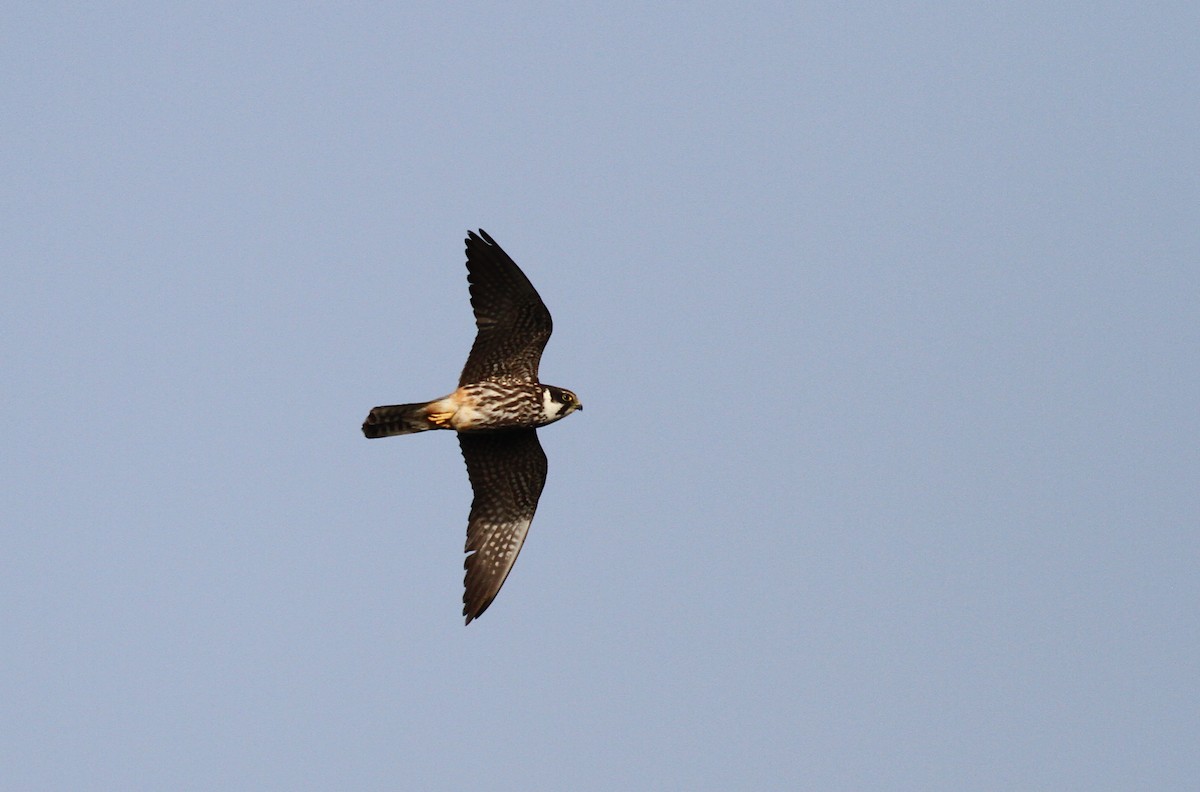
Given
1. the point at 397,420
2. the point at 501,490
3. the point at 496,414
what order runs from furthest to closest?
the point at 501,490
the point at 496,414
the point at 397,420

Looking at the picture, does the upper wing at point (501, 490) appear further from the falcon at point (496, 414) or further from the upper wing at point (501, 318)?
the upper wing at point (501, 318)

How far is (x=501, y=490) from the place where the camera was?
704 inches

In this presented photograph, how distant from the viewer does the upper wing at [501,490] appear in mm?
17578

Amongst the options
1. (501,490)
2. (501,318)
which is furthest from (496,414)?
(501,490)

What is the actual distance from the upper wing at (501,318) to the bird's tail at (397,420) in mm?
733

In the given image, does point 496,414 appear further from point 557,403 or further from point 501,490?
point 501,490

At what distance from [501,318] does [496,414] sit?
117cm

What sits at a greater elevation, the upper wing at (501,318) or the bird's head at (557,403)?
the upper wing at (501,318)

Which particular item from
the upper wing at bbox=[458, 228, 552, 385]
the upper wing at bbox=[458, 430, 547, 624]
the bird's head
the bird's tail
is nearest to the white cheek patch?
the bird's head

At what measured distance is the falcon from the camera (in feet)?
54.2

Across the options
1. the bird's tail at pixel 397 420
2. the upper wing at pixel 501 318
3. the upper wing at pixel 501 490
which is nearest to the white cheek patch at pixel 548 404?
the upper wing at pixel 501 318

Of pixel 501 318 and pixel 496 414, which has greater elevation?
pixel 501 318

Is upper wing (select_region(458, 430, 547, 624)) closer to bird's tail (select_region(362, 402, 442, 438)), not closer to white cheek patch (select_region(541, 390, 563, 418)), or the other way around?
white cheek patch (select_region(541, 390, 563, 418))

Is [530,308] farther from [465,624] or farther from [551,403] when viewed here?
[465,624]
